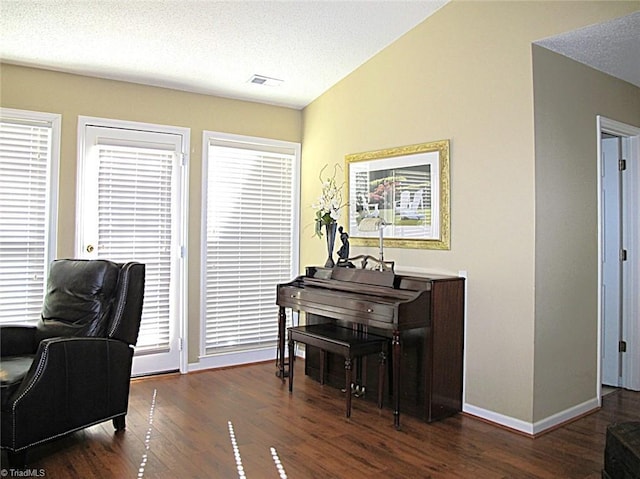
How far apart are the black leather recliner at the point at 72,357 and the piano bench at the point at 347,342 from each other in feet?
3.95

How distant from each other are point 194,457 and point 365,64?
328 centimetres

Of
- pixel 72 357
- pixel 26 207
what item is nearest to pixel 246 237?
pixel 26 207

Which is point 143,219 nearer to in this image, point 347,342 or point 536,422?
point 347,342

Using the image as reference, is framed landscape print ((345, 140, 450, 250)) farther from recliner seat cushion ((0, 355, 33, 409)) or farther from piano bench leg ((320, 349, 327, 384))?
recliner seat cushion ((0, 355, 33, 409))

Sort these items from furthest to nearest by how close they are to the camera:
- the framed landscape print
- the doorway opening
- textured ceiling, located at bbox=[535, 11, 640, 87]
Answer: the doorway opening
the framed landscape print
textured ceiling, located at bbox=[535, 11, 640, 87]

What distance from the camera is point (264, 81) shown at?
457cm

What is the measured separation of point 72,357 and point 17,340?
62cm

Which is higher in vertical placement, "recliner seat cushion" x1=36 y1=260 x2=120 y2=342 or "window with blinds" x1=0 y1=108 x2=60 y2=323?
"window with blinds" x1=0 y1=108 x2=60 y2=323

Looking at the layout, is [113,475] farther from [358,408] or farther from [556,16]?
[556,16]

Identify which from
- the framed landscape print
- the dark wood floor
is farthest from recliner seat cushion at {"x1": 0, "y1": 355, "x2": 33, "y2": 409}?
the framed landscape print

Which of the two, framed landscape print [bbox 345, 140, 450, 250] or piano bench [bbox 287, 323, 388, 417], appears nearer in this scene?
piano bench [bbox 287, 323, 388, 417]

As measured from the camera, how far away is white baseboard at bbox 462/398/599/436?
10.7ft

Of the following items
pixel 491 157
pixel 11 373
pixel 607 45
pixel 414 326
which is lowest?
pixel 11 373

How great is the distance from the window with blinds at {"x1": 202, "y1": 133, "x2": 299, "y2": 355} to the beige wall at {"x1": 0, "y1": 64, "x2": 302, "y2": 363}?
0.10m
